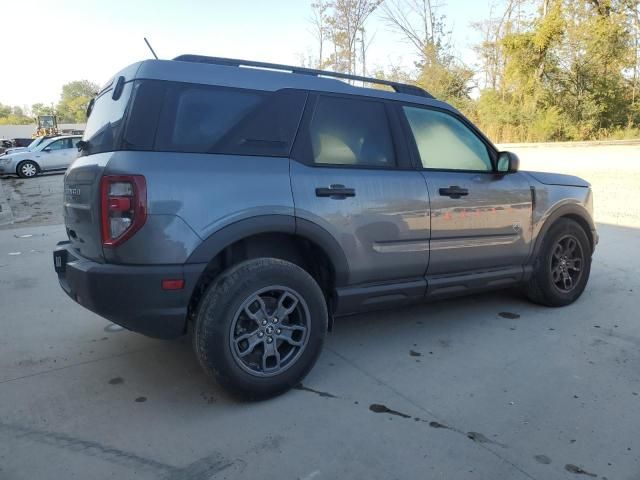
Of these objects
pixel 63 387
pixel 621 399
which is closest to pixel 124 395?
pixel 63 387

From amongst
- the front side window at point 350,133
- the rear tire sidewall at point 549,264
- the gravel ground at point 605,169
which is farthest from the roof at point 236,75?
the gravel ground at point 605,169

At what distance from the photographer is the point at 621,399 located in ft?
9.93

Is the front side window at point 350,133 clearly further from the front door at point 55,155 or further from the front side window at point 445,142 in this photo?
the front door at point 55,155

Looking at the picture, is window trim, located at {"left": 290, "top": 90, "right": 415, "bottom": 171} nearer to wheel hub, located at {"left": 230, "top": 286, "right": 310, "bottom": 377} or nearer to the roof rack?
the roof rack

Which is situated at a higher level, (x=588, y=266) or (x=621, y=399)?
(x=588, y=266)

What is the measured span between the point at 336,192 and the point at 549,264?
237 centimetres

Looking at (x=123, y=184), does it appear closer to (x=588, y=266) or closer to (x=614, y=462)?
(x=614, y=462)

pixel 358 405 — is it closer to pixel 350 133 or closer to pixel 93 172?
pixel 350 133

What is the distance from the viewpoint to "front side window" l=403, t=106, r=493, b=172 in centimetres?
379

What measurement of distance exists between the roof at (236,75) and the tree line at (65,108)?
10370cm

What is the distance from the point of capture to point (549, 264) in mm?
4504

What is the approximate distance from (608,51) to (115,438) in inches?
1037

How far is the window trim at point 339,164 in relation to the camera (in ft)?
10.4

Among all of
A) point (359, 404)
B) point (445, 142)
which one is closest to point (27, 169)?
point (445, 142)
